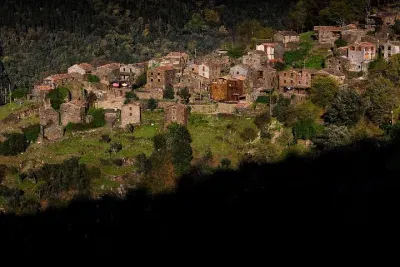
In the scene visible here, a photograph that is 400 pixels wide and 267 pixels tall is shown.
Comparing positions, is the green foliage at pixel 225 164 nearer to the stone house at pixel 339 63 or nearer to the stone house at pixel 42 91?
the stone house at pixel 339 63

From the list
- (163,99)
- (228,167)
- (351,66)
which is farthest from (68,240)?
(351,66)

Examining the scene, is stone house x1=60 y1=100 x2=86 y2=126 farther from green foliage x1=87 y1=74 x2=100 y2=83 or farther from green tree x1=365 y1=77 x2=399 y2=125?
green tree x1=365 y1=77 x2=399 y2=125

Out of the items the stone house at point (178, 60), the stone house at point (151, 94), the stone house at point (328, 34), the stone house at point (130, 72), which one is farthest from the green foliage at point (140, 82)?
the stone house at point (328, 34)

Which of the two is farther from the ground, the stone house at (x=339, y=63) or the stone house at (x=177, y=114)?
the stone house at (x=339, y=63)

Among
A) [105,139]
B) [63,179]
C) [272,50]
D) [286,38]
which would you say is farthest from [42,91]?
[286,38]

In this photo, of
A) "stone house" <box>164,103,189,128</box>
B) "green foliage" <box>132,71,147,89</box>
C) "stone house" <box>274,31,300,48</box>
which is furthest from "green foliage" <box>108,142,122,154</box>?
"stone house" <box>274,31,300,48</box>

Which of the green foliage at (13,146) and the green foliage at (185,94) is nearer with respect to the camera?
the green foliage at (13,146)

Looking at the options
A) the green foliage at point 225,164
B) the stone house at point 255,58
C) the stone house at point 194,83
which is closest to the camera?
the green foliage at point 225,164

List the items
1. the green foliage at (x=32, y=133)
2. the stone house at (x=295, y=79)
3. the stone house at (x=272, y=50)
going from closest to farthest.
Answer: the stone house at (x=295, y=79) < the green foliage at (x=32, y=133) < the stone house at (x=272, y=50)
